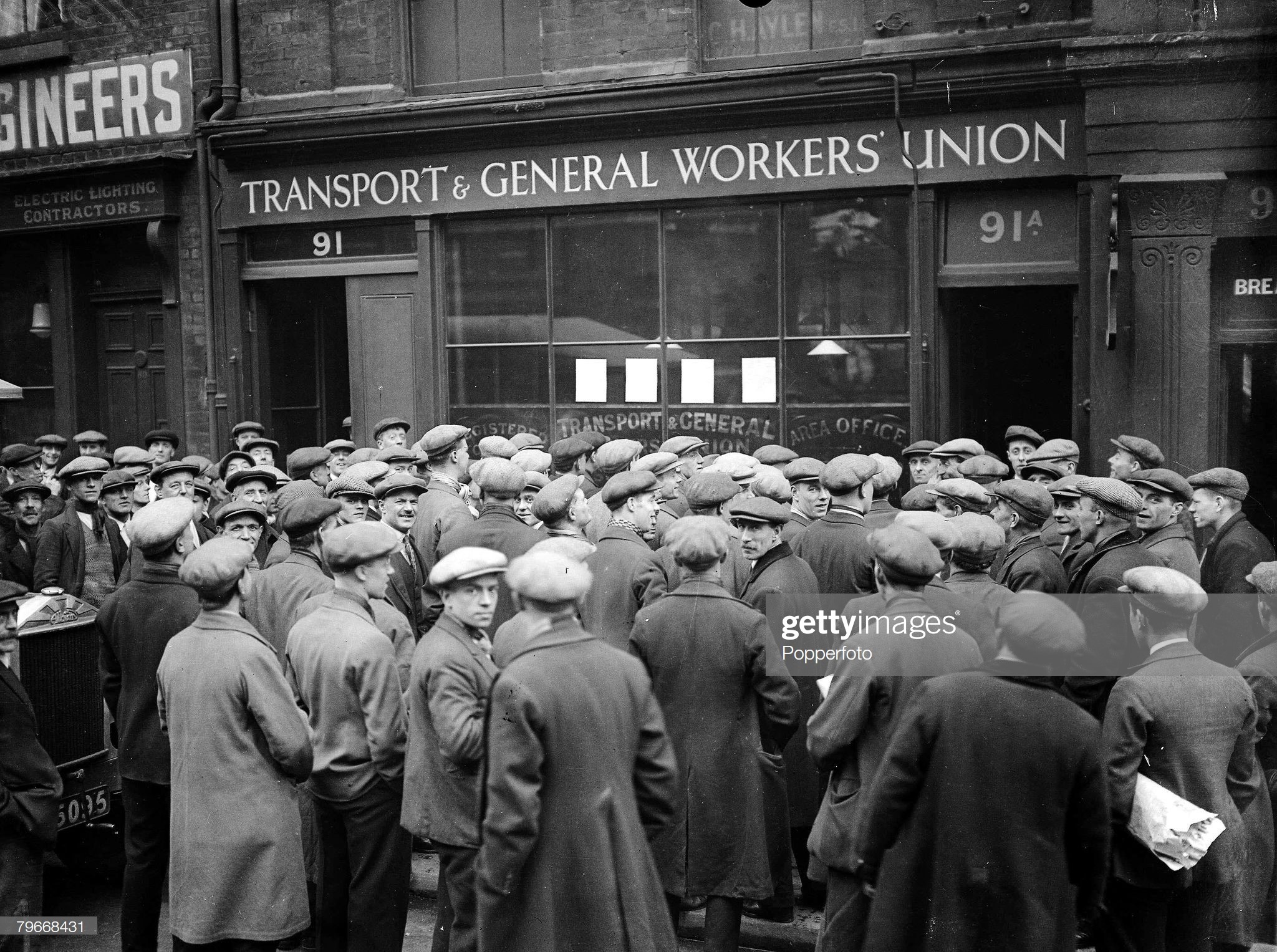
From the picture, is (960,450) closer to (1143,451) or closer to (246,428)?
(1143,451)

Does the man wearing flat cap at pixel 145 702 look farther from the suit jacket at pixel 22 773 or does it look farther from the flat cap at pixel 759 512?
the flat cap at pixel 759 512

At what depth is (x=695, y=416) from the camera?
11.8 m

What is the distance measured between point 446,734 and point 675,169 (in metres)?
7.97

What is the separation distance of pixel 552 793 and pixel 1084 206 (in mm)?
7713

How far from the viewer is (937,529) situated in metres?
5.37

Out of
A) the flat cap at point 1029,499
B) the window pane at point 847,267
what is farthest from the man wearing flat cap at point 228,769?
the window pane at point 847,267

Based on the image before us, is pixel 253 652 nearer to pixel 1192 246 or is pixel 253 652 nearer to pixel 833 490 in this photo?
pixel 833 490

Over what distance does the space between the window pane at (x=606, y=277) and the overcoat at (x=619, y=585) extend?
5831 millimetres

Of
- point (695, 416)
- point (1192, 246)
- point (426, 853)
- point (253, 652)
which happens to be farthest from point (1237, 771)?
point (695, 416)

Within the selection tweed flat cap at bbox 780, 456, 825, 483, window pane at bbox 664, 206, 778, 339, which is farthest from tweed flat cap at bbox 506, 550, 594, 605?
window pane at bbox 664, 206, 778, 339

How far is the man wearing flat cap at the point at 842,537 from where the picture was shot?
6445mm

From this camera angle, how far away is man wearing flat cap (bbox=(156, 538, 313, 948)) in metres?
4.78

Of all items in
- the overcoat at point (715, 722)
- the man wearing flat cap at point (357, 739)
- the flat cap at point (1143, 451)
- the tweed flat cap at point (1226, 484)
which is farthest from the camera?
the flat cap at point (1143, 451)

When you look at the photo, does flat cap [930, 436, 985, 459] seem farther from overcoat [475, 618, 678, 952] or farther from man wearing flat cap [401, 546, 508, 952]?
overcoat [475, 618, 678, 952]
